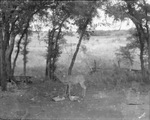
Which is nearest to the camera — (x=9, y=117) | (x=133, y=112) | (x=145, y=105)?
(x=9, y=117)

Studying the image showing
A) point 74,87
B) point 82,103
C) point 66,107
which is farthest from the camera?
point 74,87

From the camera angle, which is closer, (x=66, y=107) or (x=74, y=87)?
(x=66, y=107)

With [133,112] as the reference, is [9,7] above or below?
above

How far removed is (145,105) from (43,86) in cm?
625

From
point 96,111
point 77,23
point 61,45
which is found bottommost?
point 96,111

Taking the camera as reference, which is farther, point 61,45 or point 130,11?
point 61,45

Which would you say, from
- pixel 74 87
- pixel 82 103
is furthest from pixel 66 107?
pixel 74 87

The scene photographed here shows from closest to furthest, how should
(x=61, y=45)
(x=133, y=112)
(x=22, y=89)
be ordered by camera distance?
(x=133, y=112)
(x=22, y=89)
(x=61, y=45)

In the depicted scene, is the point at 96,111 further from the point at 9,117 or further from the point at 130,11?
the point at 130,11

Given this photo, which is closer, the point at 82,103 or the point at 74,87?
the point at 82,103

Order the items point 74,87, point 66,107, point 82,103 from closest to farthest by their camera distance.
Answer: point 66,107 < point 82,103 < point 74,87

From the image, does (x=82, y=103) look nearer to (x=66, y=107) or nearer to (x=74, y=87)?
(x=66, y=107)

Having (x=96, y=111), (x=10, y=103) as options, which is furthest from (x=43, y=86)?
(x=96, y=111)

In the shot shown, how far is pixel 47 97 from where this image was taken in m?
Answer: 12.4
